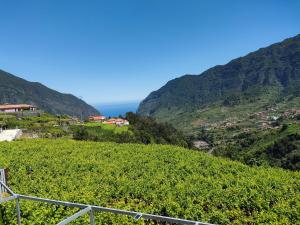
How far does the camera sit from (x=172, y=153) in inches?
1129

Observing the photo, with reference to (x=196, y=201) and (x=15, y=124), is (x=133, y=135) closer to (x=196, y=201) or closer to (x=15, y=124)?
(x=15, y=124)

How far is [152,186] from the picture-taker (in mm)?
Answer: 17547

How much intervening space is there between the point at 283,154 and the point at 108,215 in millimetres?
125212

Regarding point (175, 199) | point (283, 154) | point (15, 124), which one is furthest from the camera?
point (283, 154)

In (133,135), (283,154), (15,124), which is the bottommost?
(283,154)

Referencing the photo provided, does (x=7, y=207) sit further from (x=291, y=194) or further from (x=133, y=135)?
(x=133, y=135)

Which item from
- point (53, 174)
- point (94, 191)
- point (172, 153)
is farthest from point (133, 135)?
point (94, 191)

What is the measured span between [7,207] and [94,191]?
5261mm

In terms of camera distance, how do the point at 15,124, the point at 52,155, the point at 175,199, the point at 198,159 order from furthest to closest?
the point at 15,124, the point at 52,155, the point at 198,159, the point at 175,199

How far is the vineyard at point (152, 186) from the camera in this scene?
12.8 meters

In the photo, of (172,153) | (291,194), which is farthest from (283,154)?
(291,194)

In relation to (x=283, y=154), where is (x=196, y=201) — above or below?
above

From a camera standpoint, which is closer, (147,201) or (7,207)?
(7,207)

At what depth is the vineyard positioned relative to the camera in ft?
41.8
